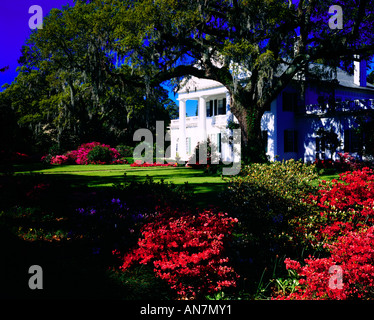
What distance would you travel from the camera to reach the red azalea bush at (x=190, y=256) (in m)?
4.48

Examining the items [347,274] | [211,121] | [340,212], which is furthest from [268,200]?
[211,121]

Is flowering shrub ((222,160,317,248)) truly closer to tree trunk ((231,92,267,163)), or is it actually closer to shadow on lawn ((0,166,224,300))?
shadow on lawn ((0,166,224,300))

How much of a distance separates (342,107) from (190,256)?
24617mm

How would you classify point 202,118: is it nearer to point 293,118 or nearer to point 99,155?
point 293,118

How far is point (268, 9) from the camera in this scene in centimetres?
1733

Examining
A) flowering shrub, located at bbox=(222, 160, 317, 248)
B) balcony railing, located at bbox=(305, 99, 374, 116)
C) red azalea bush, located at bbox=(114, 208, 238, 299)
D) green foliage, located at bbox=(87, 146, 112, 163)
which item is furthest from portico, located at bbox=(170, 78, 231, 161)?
red azalea bush, located at bbox=(114, 208, 238, 299)

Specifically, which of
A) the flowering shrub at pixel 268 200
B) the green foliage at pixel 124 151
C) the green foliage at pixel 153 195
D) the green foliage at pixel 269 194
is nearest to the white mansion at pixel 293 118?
the green foliage at pixel 124 151

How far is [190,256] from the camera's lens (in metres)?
4.66

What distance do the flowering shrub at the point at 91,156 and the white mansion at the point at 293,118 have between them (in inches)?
283

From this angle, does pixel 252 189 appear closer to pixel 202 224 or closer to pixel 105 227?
pixel 202 224

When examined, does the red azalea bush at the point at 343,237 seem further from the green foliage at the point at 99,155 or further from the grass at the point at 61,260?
the green foliage at the point at 99,155

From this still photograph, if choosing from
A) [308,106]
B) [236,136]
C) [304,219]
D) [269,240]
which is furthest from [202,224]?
[308,106]

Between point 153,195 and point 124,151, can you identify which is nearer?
point 153,195

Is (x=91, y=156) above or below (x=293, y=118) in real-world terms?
below
